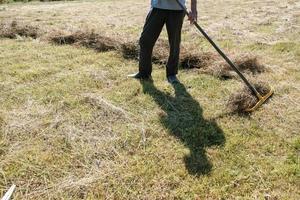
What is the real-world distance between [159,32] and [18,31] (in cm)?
385

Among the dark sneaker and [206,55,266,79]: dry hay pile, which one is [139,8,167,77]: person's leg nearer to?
the dark sneaker

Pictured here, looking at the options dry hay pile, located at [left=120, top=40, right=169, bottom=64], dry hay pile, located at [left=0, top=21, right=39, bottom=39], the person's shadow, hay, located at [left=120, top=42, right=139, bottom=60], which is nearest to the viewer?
the person's shadow

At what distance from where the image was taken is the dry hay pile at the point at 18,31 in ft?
24.3

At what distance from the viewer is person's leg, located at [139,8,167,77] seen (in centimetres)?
468

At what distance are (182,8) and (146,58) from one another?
89cm

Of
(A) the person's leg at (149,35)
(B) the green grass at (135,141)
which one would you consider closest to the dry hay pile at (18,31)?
(B) the green grass at (135,141)

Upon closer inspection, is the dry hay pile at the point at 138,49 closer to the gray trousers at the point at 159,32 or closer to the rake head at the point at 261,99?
the gray trousers at the point at 159,32

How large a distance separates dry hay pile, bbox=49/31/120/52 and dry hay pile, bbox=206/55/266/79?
1826 millimetres

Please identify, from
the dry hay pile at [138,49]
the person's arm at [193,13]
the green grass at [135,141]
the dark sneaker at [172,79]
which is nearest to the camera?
the green grass at [135,141]

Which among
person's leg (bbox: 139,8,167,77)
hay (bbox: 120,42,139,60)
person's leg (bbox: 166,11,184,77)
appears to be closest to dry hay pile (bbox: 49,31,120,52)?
hay (bbox: 120,42,139,60)

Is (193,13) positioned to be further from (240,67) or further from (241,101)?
(240,67)

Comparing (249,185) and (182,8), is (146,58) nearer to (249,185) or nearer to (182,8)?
(182,8)

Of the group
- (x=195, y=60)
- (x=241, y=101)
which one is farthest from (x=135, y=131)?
(x=195, y=60)

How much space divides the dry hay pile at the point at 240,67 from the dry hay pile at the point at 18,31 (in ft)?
12.5
